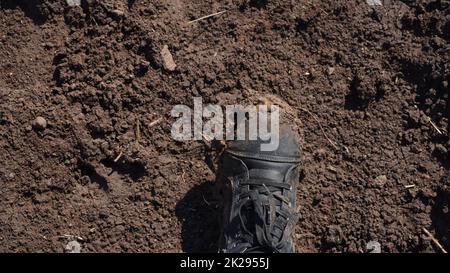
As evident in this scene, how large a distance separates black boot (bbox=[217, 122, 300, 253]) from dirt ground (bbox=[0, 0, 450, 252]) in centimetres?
12

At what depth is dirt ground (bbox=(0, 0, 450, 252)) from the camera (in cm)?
329

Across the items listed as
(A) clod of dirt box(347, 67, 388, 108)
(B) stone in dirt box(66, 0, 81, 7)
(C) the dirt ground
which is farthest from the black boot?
(B) stone in dirt box(66, 0, 81, 7)

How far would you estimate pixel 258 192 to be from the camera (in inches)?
127

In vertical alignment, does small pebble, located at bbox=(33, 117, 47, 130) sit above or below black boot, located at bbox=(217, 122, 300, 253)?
Result: above

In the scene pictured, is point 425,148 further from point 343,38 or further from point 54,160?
point 54,160

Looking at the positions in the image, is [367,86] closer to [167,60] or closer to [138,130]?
[167,60]

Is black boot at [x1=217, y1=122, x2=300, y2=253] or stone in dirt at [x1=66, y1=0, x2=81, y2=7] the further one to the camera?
stone in dirt at [x1=66, y1=0, x2=81, y2=7]

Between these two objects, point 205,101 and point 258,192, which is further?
point 205,101

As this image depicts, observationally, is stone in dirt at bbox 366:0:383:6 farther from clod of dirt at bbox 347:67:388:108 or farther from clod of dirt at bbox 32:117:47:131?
clod of dirt at bbox 32:117:47:131

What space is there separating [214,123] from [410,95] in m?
1.00

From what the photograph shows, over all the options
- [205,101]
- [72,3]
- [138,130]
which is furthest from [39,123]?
[205,101]

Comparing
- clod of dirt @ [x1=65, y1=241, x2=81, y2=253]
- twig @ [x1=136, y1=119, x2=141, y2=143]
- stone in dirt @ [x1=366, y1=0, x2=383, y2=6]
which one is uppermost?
stone in dirt @ [x1=366, y1=0, x2=383, y2=6]

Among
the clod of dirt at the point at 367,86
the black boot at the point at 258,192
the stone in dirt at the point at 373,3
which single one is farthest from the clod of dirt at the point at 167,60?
the stone in dirt at the point at 373,3

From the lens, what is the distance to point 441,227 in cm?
A: 330
